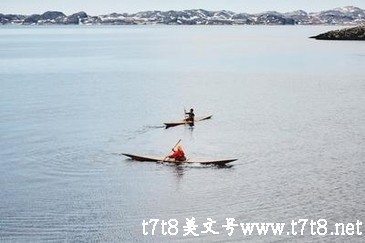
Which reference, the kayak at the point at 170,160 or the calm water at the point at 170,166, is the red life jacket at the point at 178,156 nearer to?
the kayak at the point at 170,160

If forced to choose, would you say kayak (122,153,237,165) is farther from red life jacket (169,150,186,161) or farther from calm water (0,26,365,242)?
calm water (0,26,365,242)

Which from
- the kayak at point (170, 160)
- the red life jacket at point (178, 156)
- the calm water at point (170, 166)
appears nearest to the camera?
the calm water at point (170, 166)

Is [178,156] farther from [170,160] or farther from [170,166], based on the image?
[170,166]

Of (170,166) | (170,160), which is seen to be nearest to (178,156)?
(170,160)

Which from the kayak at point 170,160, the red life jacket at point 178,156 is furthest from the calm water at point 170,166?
the red life jacket at point 178,156

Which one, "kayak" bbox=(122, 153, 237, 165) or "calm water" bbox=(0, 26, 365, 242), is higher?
"kayak" bbox=(122, 153, 237, 165)

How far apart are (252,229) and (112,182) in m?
12.8

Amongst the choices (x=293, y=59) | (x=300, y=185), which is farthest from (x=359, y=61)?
(x=300, y=185)

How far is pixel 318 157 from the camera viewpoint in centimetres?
4850

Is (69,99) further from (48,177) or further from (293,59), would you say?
(293,59)

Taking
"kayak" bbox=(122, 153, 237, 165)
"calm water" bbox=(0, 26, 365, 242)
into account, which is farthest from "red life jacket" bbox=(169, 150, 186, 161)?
"calm water" bbox=(0, 26, 365, 242)

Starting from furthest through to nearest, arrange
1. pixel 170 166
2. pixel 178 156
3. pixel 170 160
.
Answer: pixel 170 160, pixel 178 156, pixel 170 166

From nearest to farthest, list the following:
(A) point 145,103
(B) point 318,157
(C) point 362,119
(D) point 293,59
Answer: (B) point 318,157
(C) point 362,119
(A) point 145,103
(D) point 293,59

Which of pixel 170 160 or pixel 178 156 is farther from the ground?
pixel 178 156
